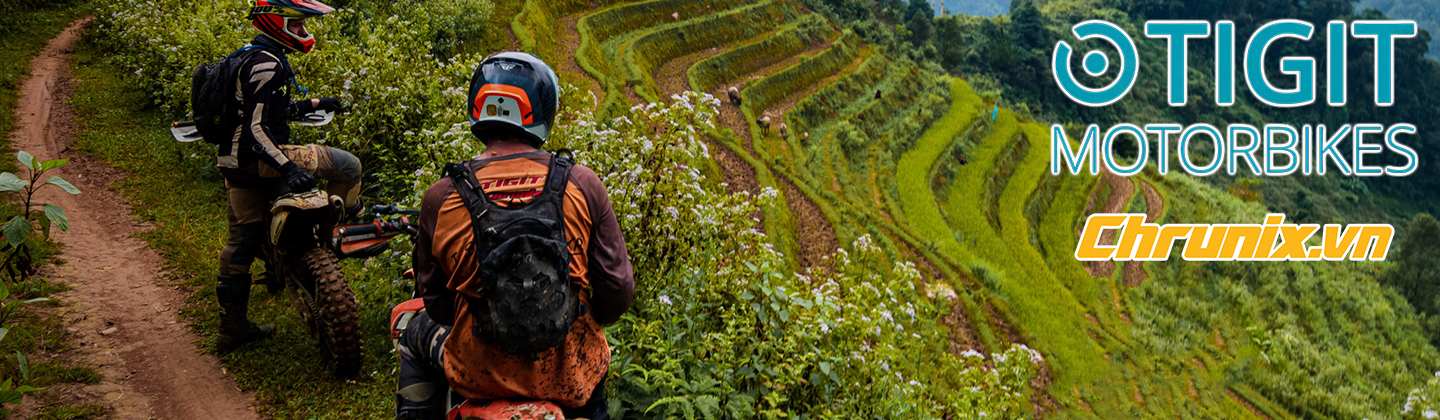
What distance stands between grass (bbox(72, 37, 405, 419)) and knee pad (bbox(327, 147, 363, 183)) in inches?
31.5

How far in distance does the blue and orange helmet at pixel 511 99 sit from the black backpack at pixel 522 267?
9.3 inches

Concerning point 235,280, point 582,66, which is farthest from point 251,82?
point 582,66

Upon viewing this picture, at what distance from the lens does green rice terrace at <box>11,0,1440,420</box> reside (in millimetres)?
5043

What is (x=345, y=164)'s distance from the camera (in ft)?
17.1

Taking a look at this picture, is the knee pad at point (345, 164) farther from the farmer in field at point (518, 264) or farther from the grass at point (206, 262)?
the farmer in field at point (518, 264)

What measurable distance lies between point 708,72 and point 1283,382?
17237mm

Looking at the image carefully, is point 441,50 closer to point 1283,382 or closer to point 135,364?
point 135,364

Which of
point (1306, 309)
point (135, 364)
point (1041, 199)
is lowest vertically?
point (1306, 309)

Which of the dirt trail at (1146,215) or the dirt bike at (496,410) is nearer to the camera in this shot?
the dirt bike at (496,410)

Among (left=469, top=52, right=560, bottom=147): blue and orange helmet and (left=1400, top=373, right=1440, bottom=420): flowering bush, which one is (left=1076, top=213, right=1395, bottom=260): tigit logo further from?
(left=469, top=52, right=560, bottom=147): blue and orange helmet

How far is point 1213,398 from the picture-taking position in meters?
17.5

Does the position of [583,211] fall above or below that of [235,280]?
above

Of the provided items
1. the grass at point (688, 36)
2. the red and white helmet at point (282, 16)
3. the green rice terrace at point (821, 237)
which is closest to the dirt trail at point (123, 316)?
the green rice terrace at point (821, 237)

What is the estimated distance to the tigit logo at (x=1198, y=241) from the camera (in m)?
25.0
